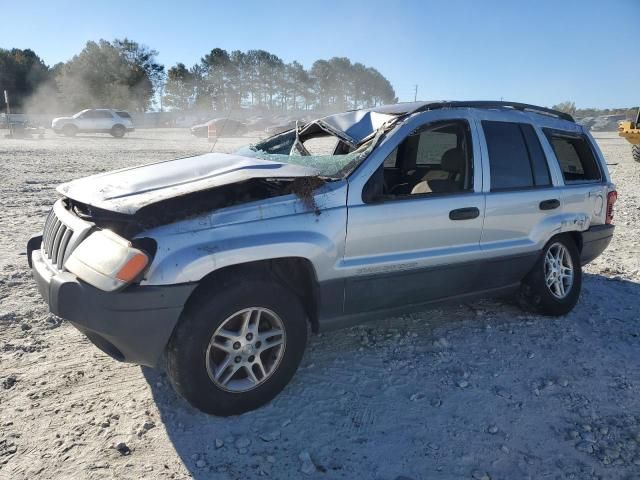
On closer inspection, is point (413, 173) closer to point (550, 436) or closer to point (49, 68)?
point (550, 436)

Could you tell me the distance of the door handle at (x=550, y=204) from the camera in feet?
13.6

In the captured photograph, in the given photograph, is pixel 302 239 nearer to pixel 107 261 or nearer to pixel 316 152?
pixel 107 261

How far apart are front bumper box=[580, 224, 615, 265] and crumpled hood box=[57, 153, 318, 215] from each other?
288cm

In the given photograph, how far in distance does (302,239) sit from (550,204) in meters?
2.43

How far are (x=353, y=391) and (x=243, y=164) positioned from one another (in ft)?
5.49

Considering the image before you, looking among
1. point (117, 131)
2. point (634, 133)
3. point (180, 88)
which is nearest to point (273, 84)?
point (180, 88)

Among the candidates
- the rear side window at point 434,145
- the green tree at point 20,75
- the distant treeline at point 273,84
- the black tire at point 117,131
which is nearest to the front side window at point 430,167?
the rear side window at point 434,145

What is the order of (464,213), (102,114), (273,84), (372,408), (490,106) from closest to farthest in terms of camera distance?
1. (372,408)
2. (464,213)
3. (490,106)
4. (102,114)
5. (273,84)

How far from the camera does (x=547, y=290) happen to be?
4.31m

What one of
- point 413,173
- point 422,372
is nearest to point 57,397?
point 422,372

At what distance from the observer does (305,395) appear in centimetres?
315

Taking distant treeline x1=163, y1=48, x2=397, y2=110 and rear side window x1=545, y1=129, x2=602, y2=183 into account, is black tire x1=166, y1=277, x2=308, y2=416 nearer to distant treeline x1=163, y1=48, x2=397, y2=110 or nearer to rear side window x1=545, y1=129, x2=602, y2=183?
rear side window x1=545, y1=129, x2=602, y2=183

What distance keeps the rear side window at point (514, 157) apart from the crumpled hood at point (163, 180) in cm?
161

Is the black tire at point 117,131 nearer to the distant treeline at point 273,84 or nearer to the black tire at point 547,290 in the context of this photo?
the black tire at point 547,290
